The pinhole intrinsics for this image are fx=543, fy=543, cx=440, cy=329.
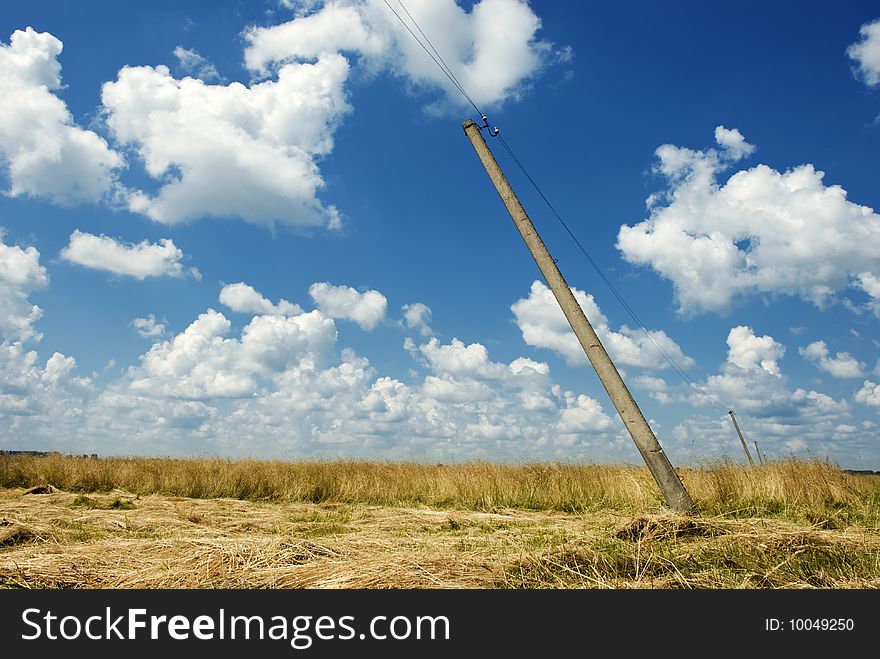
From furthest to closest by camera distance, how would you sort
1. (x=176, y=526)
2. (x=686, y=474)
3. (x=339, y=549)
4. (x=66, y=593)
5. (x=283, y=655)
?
(x=686, y=474)
(x=176, y=526)
(x=339, y=549)
(x=66, y=593)
(x=283, y=655)

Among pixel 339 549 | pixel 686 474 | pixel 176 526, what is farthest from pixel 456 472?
pixel 339 549

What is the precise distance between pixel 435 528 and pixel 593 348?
3961 mm

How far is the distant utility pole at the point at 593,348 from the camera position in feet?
28.2

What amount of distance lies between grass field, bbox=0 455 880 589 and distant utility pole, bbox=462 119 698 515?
52cm

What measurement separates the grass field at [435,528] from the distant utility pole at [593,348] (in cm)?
52

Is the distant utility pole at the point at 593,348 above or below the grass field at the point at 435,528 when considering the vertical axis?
above

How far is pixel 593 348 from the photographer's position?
367 inches

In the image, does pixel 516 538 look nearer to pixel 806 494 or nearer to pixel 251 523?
pixel 251 523

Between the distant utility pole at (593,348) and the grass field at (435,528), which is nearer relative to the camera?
the grass field at (435,528)

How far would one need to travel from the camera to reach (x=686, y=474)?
1262 cm

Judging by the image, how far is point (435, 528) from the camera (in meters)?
8.29

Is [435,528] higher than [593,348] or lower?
lower

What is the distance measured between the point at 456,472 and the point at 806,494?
27.4ft

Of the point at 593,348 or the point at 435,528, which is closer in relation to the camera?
the point at 435,528
